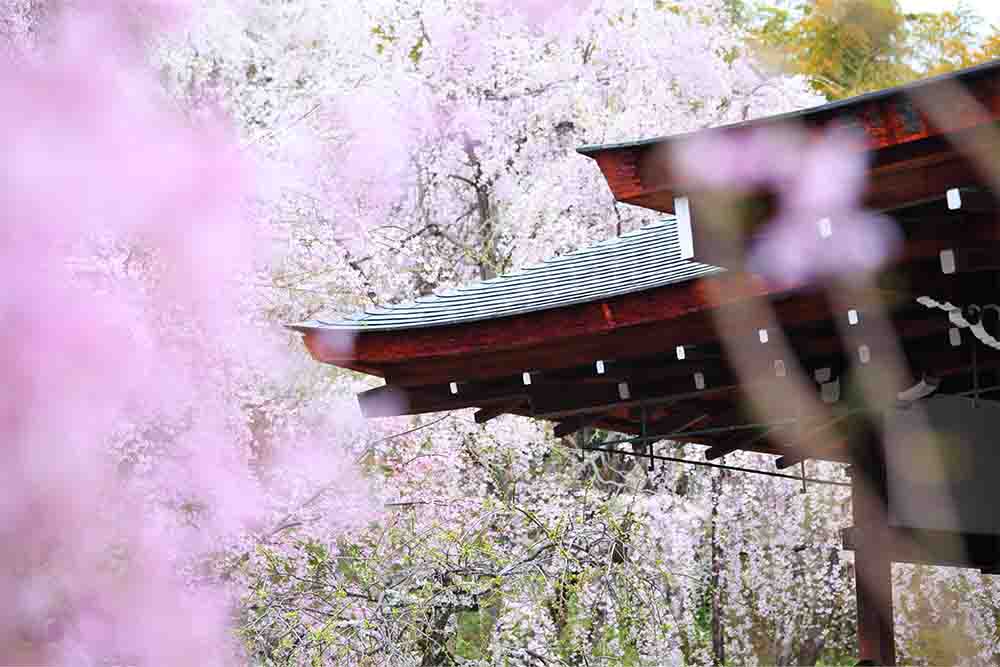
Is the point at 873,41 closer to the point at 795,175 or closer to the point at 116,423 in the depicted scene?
the point at 116,423

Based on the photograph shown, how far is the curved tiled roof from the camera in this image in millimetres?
3117

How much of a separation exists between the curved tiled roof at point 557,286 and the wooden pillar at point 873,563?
84 cm

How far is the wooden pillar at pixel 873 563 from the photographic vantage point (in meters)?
3.49

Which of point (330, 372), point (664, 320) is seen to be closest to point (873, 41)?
point (330, 372)

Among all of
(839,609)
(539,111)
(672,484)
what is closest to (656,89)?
(539,111)

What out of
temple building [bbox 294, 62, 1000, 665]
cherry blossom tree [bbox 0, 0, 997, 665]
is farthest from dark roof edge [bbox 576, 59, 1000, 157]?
cherry blossom tree [bbox 0, 0, 997, 665]

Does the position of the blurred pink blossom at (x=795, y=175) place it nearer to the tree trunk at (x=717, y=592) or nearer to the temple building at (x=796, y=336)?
the temple building at (x=796, y=336)

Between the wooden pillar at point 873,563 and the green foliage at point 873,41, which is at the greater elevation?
the green foliage at point 873,41

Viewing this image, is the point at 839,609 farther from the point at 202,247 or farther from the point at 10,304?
the point at 10,304

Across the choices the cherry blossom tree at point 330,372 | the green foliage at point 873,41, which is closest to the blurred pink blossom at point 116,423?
the cherry blossom tree at point 330,372

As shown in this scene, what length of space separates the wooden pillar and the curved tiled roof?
840 millimetres

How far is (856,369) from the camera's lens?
9.99ft

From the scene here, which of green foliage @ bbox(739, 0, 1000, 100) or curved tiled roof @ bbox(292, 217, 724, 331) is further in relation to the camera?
green foliage @ bbox(739, 0, 1000, 100)

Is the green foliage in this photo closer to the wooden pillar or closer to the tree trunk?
the tree trunk
